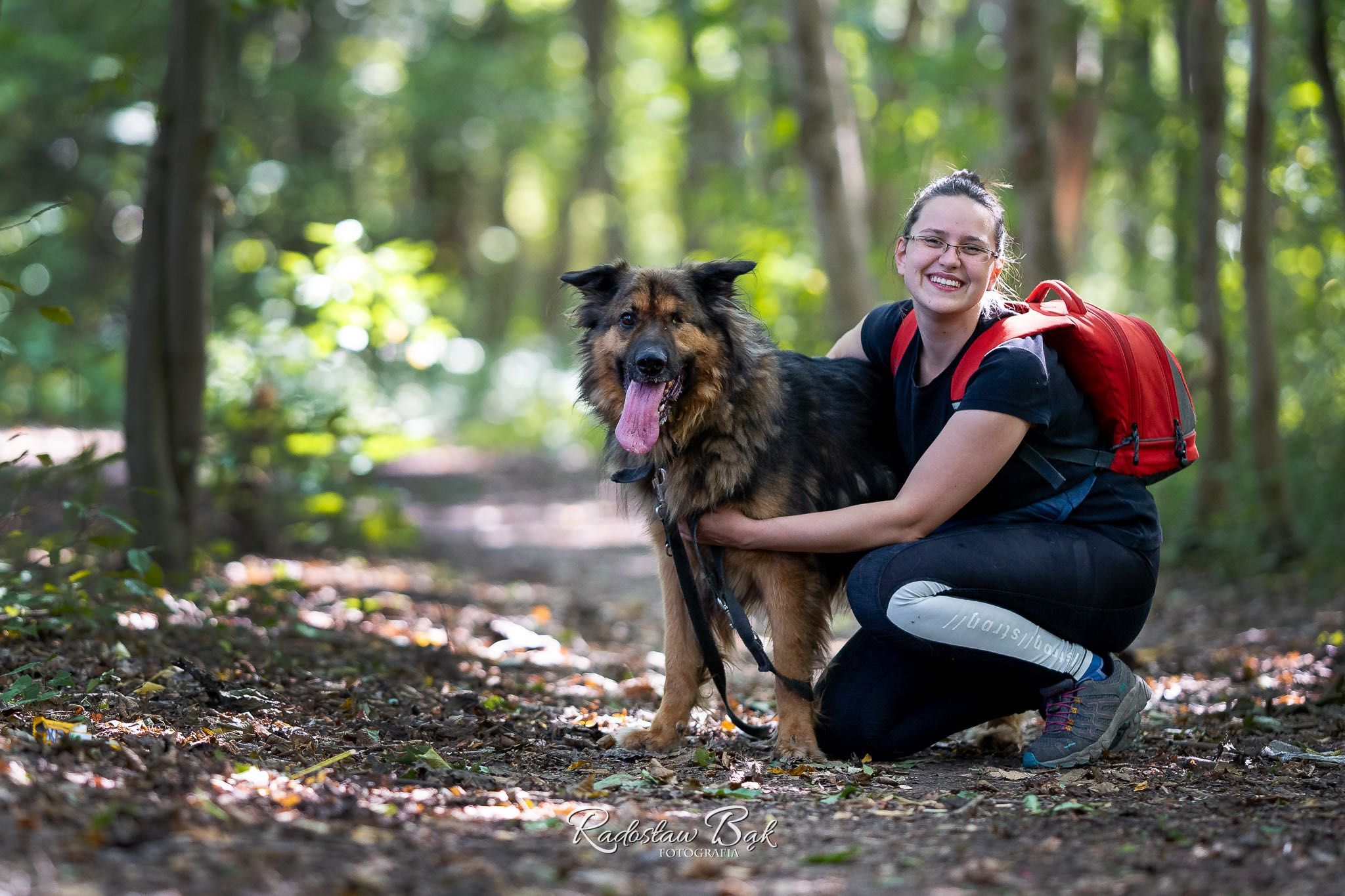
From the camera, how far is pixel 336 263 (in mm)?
7148

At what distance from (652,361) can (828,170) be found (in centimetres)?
522

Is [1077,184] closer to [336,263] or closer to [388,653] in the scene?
[336,263]

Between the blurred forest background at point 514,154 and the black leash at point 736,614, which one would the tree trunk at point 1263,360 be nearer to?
the blurred forest background at point 514,154

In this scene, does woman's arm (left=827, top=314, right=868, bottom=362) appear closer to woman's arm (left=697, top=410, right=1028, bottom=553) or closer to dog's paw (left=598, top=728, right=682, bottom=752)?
woman's arm (left=697, top=410, right=1028, bottom=553)

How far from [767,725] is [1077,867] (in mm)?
1863

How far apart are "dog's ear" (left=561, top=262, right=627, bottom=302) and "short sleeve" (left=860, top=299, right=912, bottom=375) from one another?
0.99 metres

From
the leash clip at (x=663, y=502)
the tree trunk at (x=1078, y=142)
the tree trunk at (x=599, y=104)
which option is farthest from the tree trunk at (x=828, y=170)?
the tree trunk at (x=599, y=104)

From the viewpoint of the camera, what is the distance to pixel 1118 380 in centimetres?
373

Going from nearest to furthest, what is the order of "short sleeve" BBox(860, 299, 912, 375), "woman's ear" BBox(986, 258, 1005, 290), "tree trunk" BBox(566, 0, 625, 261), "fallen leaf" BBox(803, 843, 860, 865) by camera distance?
1. "fallen leaf" BBox(803, 843, 860, 865)
2. "woman's ear" BBox(986, 258, 1005, 290)
3. "short sleeve" BBox(860, 299, 912, 375)
4. "tree trunk" BBox(566, 0, 625, 261)

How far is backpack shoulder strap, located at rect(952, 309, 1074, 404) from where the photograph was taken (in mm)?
3693

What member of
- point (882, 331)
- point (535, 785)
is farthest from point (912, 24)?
point (535, 785)

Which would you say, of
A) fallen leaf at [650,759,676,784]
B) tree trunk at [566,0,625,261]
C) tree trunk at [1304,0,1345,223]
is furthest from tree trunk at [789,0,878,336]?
tree trunk at [566,0,625,261]

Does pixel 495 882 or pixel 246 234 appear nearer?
pixel 495 882

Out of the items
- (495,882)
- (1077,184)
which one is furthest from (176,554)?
(1077,184)
